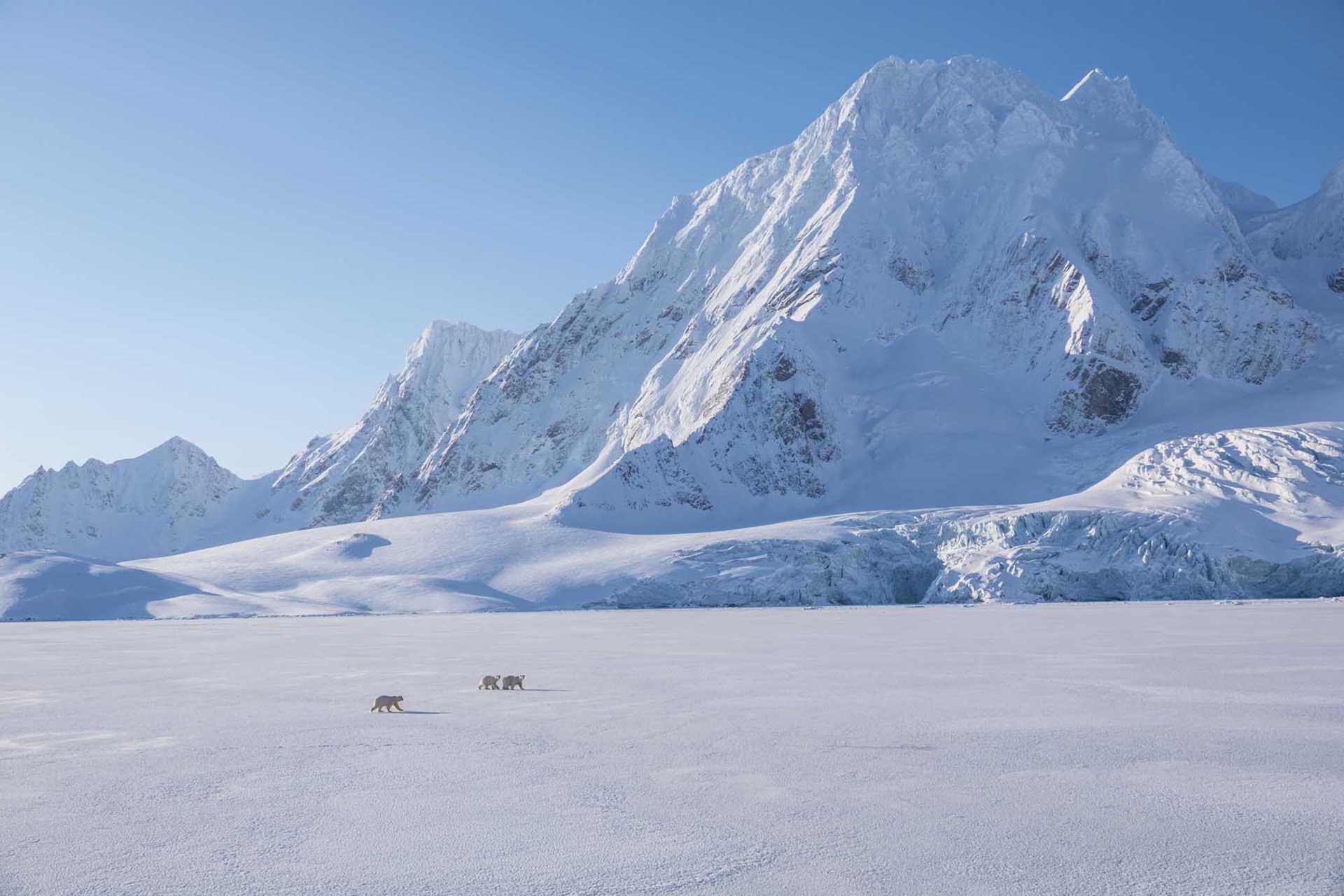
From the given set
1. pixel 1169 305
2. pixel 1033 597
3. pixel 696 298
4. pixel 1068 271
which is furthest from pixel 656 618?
pixel 696 298

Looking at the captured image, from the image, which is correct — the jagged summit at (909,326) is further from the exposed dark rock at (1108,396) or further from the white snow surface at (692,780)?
the white snow surface at (692,780)

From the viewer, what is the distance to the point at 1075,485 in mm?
83375

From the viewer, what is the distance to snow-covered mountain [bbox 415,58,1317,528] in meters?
94.9

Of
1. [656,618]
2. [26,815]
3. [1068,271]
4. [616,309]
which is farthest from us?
[616,309]

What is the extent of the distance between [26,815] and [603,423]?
118701mm

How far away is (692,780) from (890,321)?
A: 108812 mm

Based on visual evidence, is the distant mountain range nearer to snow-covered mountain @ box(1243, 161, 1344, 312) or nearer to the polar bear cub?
snow-covered mountain @ box(1243, 161, 1344, 312)

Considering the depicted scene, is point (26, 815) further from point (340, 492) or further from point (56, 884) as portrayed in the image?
point (340, 492)

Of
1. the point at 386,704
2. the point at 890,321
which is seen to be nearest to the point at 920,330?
the point at 890,321

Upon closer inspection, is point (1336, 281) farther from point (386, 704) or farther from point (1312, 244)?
point (386, 704)

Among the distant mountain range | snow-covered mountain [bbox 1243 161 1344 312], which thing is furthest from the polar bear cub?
snow-covered mountain [bbox 1243 161 1344 312]

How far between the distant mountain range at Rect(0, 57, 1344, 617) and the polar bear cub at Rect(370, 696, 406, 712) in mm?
68035

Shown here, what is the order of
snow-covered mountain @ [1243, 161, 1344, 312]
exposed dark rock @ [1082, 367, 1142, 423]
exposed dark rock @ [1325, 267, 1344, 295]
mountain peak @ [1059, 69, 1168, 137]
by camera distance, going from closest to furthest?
exposed dark rock @ [1082, 367, 1142, 423]
exposed dark rock @ [1325, 267, 1344, 295]
snow-covered mountain @ [1243, 161, 1344, 312]
mountain peak @ [1059, 69, 1168, 137]

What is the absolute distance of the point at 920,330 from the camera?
111m
